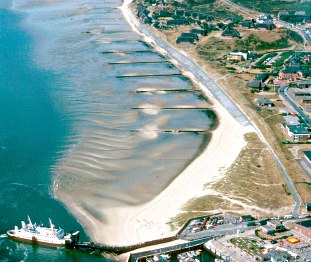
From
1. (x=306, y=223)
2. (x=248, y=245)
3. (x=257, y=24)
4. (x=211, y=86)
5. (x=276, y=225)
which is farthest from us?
(x=257, y=24)

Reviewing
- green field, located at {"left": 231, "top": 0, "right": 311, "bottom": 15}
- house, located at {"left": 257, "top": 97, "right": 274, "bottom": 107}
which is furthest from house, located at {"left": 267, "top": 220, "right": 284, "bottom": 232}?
green field, located at {"left": 231, "top": 0, "right": 311, "bottom": 15}

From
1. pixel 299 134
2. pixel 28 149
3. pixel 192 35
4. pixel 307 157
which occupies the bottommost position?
pixel 192 35

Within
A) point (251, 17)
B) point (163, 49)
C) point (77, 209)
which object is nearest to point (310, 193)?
point (77, 209)

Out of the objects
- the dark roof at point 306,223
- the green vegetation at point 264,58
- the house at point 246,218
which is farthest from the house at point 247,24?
the dark roof at point 306,223

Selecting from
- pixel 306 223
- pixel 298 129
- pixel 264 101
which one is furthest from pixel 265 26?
pixel 306 223

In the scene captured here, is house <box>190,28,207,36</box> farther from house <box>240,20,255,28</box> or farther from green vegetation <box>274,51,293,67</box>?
green vegetation <box>274,51,293,67</box>

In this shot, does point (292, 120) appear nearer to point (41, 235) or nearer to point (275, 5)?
point (41, 235)
